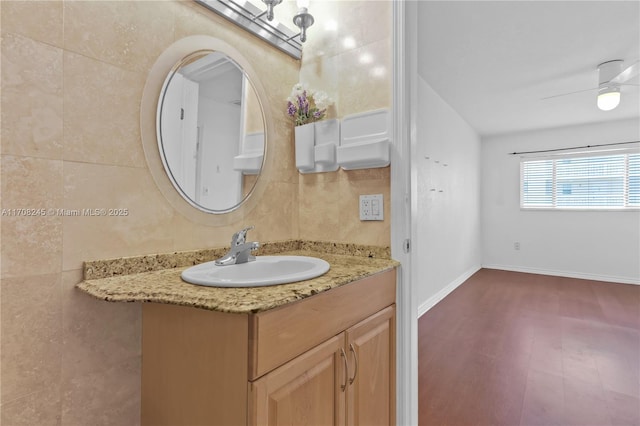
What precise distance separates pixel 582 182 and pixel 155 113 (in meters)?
5.97

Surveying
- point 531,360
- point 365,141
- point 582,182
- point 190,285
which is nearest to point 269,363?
point 190,285

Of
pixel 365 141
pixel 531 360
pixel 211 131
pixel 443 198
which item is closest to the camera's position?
pixel 211 131

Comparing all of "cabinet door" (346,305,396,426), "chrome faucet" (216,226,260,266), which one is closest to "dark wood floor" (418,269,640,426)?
"cabinet door" (346,305,396,426)

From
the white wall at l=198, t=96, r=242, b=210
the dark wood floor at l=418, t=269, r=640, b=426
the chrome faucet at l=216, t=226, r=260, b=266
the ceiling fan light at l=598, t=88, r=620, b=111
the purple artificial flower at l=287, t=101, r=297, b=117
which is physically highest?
the ceiling fan light at l=598, t=88, r=620, b=111

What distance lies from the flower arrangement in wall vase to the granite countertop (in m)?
0.49

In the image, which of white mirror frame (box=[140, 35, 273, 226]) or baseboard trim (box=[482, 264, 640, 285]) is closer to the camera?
white mirror frame (box=[140, 35, 273, 226])

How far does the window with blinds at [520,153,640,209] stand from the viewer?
14.7 feet

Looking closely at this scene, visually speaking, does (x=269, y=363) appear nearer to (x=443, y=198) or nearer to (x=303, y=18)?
(x=303, y=18)

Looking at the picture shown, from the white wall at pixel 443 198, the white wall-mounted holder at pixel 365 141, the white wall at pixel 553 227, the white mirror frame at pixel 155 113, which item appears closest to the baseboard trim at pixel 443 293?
the white wall at pixel 443 198

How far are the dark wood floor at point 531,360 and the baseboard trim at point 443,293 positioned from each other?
0.21 feet

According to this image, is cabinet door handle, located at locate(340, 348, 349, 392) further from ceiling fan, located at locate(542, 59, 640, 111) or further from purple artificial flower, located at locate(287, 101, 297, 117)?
ceiling fan, located at locate(542, 59, 640, 111)

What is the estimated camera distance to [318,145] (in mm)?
1546

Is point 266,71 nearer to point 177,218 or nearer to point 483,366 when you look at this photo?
point 177,218

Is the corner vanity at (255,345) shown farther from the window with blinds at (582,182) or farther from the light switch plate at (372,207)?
the window with blinds at (582,182)
